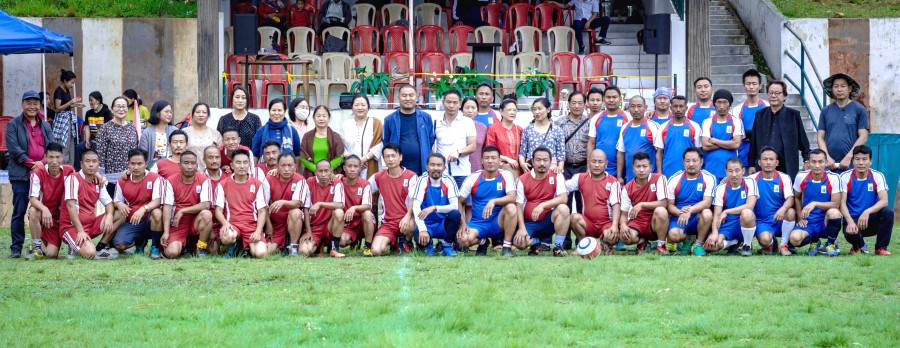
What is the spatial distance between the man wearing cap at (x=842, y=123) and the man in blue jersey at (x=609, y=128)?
237cm

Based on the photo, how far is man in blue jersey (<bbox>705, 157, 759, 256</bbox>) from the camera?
1280 centimetres

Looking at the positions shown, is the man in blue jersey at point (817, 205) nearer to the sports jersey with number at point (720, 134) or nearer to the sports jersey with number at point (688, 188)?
the sports jersey with number at point (720, 134)

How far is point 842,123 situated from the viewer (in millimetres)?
13820

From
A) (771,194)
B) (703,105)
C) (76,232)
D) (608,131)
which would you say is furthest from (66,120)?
(771,194)

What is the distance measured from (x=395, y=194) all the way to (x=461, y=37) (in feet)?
34.0

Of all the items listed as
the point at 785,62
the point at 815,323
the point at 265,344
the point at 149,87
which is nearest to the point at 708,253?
the point at 815,323

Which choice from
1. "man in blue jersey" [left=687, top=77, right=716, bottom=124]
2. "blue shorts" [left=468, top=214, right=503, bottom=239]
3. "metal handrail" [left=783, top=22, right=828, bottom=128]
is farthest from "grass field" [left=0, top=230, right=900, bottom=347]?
"metal handrail" [left=783, top=22, right=828, bottom=128]

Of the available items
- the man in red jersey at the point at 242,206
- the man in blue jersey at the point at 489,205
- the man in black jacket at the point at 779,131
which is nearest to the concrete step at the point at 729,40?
the man in black jacket at the point at 779,131

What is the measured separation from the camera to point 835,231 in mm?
12828

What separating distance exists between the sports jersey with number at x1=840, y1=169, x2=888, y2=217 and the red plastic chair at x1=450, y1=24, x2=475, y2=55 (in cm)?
1091

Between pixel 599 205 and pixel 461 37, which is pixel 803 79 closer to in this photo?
pixel 461 37

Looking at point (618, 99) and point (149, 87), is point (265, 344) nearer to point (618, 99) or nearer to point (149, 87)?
point (618, 99)

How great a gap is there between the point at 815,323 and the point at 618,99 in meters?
6.18

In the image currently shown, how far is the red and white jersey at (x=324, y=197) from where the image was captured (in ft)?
43.0
